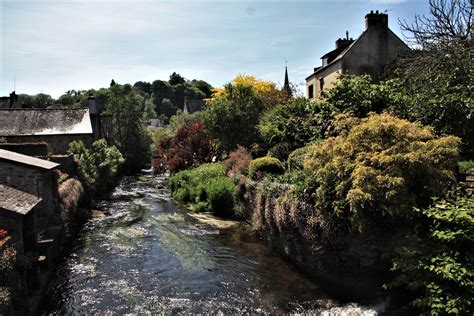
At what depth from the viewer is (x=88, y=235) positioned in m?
17.4

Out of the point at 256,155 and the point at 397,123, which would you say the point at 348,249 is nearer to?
the point at 397,123

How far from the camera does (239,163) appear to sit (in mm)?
22594

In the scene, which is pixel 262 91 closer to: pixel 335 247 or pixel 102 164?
pixel 102 164

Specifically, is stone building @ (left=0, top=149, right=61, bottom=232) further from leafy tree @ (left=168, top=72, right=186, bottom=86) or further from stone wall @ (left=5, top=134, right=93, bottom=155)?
leafy tree @ (left=168, top=72, right=186, bottom=86)

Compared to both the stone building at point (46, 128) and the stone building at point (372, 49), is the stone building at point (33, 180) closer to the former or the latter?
the stone building at point (46, 128)

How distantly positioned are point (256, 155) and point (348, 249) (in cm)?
1337

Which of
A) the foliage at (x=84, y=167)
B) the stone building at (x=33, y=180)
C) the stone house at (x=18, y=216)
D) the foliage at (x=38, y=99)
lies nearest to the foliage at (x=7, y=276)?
the stone house at (x=18, y=216)

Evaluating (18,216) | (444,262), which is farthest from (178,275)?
(444,262)


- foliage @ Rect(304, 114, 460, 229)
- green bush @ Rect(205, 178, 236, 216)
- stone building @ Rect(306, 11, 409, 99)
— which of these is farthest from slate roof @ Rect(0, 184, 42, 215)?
stone building @ Rect(306, 11, 409, 99)

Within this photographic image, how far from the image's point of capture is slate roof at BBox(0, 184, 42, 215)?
10108mm

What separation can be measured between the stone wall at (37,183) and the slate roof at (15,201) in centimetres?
92

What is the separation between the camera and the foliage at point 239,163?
72.1ft

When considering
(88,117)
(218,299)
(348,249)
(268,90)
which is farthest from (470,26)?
(88,117)

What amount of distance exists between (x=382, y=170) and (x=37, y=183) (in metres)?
12.0
